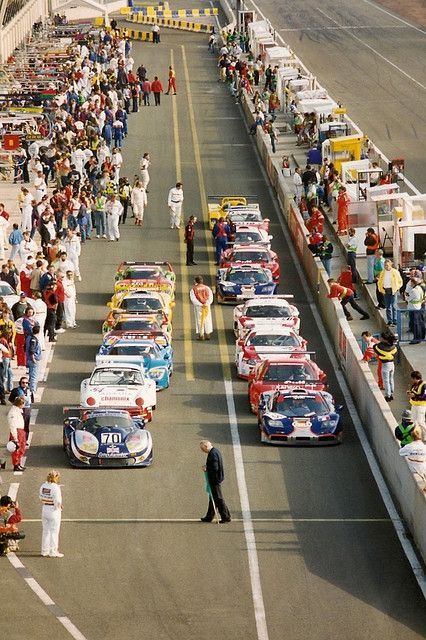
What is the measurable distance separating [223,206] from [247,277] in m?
10.4

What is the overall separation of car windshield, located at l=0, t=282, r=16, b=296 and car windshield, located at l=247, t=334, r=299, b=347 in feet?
20.9

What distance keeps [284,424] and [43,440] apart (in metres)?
4.50

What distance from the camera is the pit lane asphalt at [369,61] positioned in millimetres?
77188

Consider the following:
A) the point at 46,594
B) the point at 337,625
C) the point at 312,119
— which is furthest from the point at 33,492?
the point at 312,119

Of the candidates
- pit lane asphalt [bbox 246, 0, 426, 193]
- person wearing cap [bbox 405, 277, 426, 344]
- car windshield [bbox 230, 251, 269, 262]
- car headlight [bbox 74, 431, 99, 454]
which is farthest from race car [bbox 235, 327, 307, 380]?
pit lane asphalt [bbox 246, 0, 426, 193]

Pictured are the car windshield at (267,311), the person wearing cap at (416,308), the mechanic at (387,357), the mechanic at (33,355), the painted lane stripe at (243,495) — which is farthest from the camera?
the car windshield at (267,311)

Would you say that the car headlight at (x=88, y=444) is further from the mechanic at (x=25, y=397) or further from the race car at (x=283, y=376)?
the race car at (x=283, y=376)

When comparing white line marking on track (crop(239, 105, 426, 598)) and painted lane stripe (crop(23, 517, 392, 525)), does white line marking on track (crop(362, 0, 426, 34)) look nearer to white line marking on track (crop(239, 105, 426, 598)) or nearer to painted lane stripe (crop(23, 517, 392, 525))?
white line marking on track (crop(239, 105, 426, 598))

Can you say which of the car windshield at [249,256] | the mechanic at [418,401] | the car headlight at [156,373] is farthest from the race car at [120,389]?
the car windshield at [249,256]

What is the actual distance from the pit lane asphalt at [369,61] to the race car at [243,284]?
59.6 ft

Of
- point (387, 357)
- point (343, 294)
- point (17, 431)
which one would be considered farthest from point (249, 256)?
point (17, 431)

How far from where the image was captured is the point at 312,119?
7362cm

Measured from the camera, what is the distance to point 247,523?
29922mm

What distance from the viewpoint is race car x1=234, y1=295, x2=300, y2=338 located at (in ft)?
137
